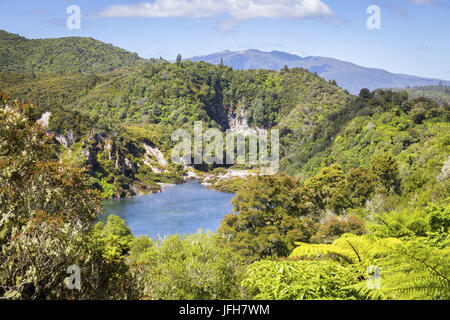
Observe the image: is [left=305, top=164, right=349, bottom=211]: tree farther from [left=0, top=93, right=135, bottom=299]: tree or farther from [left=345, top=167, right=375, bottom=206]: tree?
[left=0, top=93, right=135, bottom=299]: tree

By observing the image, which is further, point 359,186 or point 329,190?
point 359,186

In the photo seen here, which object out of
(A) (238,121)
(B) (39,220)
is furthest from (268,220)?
(A) (238,121)

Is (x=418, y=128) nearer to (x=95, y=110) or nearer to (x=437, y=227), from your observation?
(x=437, y=227)

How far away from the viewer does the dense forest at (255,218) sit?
473 centimetres

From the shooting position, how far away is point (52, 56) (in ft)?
583

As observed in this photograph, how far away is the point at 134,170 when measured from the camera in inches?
3455

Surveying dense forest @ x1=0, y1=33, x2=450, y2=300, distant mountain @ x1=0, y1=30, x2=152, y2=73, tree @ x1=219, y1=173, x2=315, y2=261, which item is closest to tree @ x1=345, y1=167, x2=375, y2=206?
dense forest @ x1=0, y1=33, x2=450, y2=300

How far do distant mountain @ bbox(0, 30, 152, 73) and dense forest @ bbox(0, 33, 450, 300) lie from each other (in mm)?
97023

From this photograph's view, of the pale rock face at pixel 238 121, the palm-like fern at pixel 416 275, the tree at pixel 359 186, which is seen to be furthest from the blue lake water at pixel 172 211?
the pale rock face at pixel 238 121

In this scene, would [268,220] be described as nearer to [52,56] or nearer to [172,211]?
[172,211]

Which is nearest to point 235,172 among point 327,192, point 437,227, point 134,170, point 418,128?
point 134,170

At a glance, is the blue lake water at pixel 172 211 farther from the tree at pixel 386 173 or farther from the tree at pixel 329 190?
the tree at pixel 386 173

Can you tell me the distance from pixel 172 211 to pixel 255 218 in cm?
4441

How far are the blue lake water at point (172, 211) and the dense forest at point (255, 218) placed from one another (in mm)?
6016
